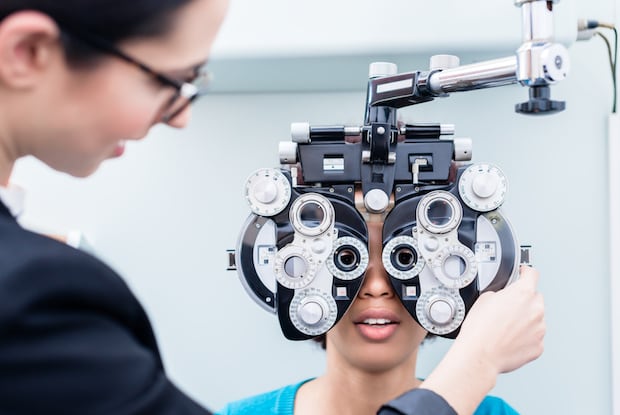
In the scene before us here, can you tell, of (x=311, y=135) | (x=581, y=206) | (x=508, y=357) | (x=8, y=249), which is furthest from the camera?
(x=581, y=206)

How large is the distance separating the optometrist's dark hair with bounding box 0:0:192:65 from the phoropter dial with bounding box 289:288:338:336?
43 centimetres

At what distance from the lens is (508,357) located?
2.63ft

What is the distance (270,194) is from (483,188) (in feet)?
0.84

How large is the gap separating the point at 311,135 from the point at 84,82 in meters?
0.40

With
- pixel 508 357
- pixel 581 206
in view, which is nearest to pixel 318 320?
pixel 508 357

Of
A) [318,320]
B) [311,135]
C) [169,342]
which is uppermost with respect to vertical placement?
[311,135]

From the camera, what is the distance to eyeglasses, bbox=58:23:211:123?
52 centimetres

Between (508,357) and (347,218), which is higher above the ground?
(347,218)

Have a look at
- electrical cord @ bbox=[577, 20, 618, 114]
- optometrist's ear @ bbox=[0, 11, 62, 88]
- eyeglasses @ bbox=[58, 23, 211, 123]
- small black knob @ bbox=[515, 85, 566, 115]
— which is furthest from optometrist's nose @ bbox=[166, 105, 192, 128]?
electrical cord @ bbox=[577, 20, 618, 114]

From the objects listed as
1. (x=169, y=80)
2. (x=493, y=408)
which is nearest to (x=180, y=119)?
A: (x=169, y=80)

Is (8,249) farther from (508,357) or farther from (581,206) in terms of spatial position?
(581,206)

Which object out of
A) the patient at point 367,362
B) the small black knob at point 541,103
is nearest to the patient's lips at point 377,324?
the patient at point 367,362

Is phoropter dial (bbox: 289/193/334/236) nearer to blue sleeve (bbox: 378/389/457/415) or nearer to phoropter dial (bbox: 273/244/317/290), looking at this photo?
phoropter dial (bbox: 273/244/317/290)

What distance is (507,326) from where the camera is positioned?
Answer: 0.81 meters
